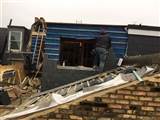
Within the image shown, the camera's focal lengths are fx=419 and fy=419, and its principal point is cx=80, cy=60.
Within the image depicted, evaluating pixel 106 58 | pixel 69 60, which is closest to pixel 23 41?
pixel 69 60

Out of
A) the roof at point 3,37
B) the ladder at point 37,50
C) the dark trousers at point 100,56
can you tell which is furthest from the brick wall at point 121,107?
the roof at point 3,37

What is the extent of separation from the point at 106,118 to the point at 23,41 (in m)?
17.7

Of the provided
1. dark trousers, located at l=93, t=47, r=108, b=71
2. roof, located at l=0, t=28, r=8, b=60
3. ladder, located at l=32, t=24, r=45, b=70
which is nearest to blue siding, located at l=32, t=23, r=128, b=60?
dark trousers, located at l=93, t=47, r=108, b=71

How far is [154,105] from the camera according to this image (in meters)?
6.34

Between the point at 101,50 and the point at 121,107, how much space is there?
7263 millimetres

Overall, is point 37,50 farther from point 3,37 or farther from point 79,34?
point 79,34

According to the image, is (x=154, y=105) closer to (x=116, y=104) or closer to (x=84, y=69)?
(x=116, y=104)

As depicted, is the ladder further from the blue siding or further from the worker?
the worker

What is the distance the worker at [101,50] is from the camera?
43.9ft

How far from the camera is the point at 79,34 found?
1443cm

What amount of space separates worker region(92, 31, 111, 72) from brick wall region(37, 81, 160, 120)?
6.80 meters

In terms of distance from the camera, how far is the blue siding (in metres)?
14.2

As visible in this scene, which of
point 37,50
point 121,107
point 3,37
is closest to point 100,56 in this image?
point 121,107

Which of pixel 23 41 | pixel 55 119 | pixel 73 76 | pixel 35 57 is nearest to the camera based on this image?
pixel 55 119
